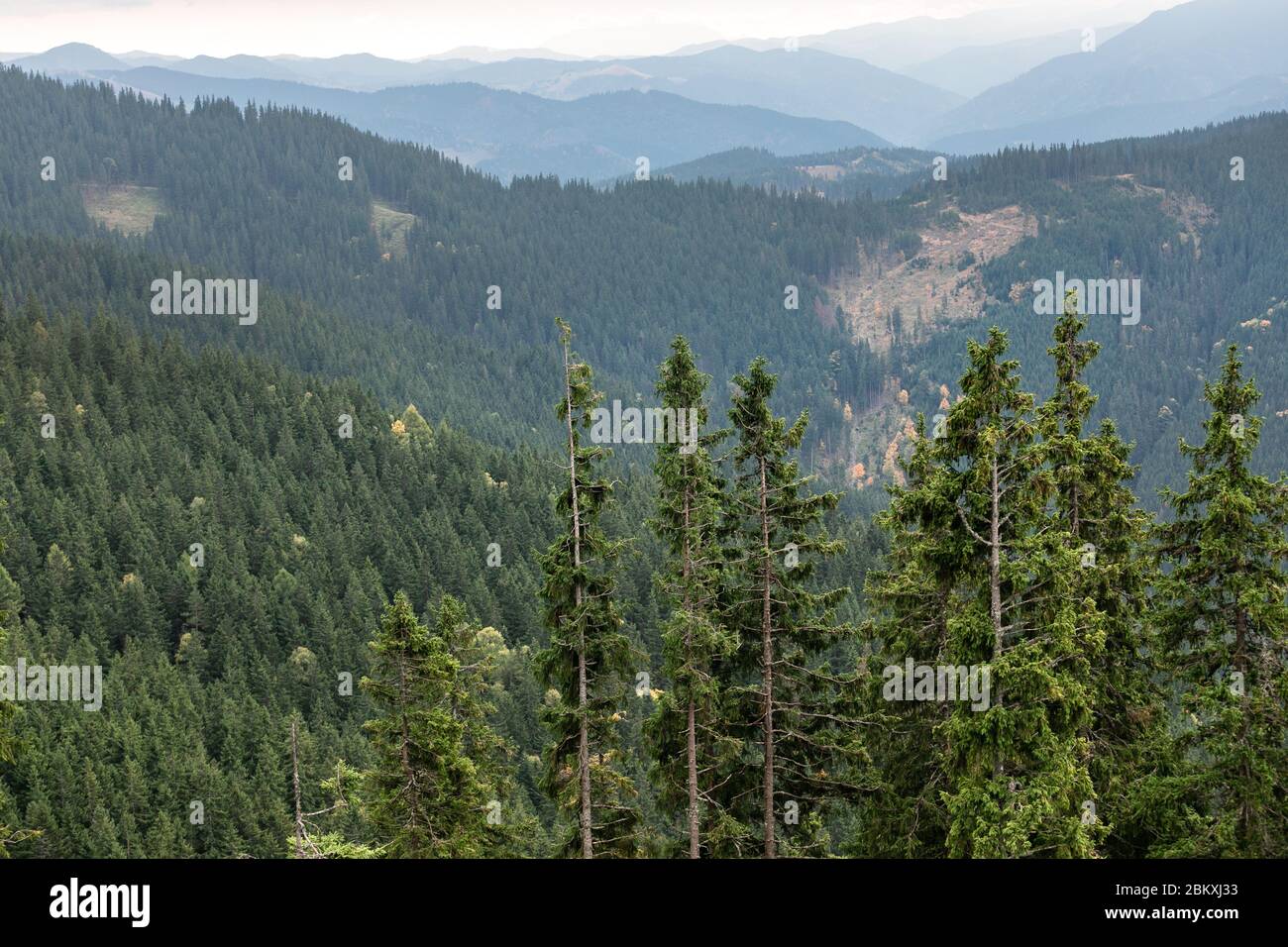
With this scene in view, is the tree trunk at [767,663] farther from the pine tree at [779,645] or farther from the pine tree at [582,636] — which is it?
the pine tree at [582,636]

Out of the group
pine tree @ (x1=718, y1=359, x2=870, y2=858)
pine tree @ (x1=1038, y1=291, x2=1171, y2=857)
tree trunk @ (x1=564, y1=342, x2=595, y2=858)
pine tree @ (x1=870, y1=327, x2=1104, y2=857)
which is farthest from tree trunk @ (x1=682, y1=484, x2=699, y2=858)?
pine tree @ (x1=1038, y1=291, x2=1171, y2=857)

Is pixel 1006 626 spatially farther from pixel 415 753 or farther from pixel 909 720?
pixel 415 753

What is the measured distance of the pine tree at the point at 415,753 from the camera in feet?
Result: 103

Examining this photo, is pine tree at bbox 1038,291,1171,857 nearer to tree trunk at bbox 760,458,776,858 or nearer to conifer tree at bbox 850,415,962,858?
conifer tree at bbox 850,415,962,858

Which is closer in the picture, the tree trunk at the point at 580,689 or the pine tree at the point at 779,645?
the tree trunk at the point at 580,689

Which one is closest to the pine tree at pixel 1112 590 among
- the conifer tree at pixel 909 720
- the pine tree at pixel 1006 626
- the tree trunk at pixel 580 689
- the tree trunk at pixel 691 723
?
the conifer tree at pixel 909 720

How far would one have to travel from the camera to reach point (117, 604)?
111875 millimetres

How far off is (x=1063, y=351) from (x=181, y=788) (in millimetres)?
71074

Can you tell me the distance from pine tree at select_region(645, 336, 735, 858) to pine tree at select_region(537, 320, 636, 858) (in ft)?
5.11

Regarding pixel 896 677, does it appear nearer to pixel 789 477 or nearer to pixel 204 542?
pixel 789 477

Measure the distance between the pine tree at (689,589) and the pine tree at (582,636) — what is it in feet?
5.11

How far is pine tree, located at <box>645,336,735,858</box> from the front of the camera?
30.1m

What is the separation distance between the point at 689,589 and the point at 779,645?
3.75 m
